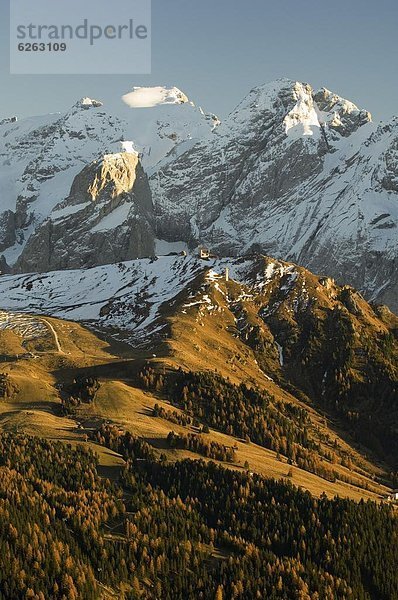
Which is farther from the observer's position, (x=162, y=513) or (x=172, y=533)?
(x=162, y=513)

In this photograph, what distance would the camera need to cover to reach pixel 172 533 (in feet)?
383

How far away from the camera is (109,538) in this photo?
11194cm

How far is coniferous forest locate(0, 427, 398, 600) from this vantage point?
103 meters

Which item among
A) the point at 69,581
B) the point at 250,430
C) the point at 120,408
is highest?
the point at 69,581

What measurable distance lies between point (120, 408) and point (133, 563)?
6723 cm

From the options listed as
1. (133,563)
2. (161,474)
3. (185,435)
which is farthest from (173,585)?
(185,435)

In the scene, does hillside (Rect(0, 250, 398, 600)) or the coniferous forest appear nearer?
the coniferous forest

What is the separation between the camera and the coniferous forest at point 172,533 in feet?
339

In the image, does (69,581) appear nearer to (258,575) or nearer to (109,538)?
(109,538)

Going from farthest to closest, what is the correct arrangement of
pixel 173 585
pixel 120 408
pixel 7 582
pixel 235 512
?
1. pixel 120 408
2. pixel 235 512
3. pixel 173 585
4. pixel 7 582

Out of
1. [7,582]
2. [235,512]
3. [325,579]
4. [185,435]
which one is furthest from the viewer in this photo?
[185,435]

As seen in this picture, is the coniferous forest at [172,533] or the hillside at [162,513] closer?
the coniferous forest at [172,533]

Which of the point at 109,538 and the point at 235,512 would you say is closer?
the point at 109,538

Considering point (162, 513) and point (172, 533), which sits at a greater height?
point (172, 533)
